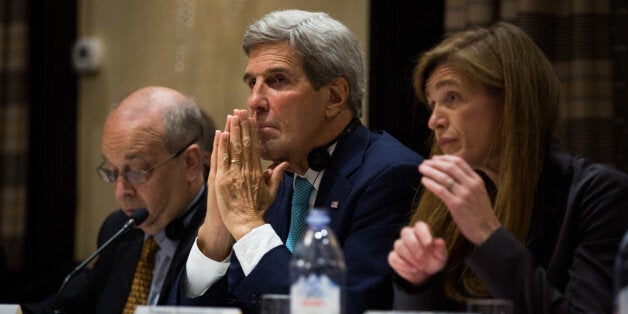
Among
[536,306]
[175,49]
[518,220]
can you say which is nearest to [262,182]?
[518,220]

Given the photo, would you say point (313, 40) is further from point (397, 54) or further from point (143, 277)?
point (397, 54)

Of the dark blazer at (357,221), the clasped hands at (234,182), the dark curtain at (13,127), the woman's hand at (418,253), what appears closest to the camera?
the woman's hand at (418,253)

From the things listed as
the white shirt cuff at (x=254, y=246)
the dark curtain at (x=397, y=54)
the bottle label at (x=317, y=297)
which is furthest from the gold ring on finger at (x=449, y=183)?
the dark curtain at (x=397, y=54)

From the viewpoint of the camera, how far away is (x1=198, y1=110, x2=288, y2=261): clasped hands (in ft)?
8.07

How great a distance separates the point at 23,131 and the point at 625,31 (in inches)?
127

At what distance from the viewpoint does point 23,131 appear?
16.2 ft

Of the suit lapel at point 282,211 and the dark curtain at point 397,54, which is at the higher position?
the dark curtain at point 397,54

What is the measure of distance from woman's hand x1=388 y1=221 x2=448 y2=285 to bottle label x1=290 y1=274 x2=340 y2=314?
0.99ft

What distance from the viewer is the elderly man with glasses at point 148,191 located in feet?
10.3

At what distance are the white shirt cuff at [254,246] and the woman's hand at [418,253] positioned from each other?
0.44m

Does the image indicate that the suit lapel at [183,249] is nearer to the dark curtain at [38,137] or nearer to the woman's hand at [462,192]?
the woman's hand at [462,192]

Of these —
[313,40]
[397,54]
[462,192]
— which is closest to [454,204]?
[462,192]

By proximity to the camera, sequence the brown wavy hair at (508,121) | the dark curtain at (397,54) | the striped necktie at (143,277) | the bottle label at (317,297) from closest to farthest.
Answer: the bottle label at (317,297), the brown wavy hair at (508,121), the striped necktie at (143,277), the dark curtain at (397,54)

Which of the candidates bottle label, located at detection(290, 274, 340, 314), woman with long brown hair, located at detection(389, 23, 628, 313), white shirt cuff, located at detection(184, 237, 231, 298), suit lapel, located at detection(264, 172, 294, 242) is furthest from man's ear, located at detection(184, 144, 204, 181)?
bottle label, located at detection(290, 274, 340, 314)
